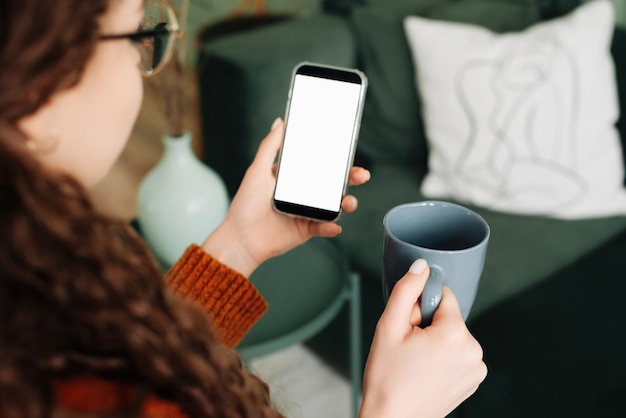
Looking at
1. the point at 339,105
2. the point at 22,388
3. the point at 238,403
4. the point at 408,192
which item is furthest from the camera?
the point at 408,192

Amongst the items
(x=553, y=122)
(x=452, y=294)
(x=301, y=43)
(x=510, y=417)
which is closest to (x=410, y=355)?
(x=452, y=294)

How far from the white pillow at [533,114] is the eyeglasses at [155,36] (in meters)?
0.84

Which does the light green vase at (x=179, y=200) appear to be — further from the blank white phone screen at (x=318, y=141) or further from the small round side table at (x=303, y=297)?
the blank white phone screen at (x=318, y=141)

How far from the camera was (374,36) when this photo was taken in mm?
1578

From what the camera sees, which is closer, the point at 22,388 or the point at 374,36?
the point at 22,388

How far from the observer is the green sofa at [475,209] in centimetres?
110

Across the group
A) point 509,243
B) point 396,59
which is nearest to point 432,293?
point 509,243

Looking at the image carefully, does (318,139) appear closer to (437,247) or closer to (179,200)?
(437,247)

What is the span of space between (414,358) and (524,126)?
876 mm

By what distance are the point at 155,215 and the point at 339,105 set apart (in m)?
0.45

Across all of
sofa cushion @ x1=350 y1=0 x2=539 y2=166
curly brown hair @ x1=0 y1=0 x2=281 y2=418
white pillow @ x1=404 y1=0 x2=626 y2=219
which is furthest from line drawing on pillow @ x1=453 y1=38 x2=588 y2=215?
curly brown hair @ x1=0 y1=0 x2=281 y2=418

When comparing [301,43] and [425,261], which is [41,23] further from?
[301,43]

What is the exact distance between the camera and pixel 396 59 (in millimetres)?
1563

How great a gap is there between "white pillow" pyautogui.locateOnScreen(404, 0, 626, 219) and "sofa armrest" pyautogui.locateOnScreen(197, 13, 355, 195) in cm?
28
